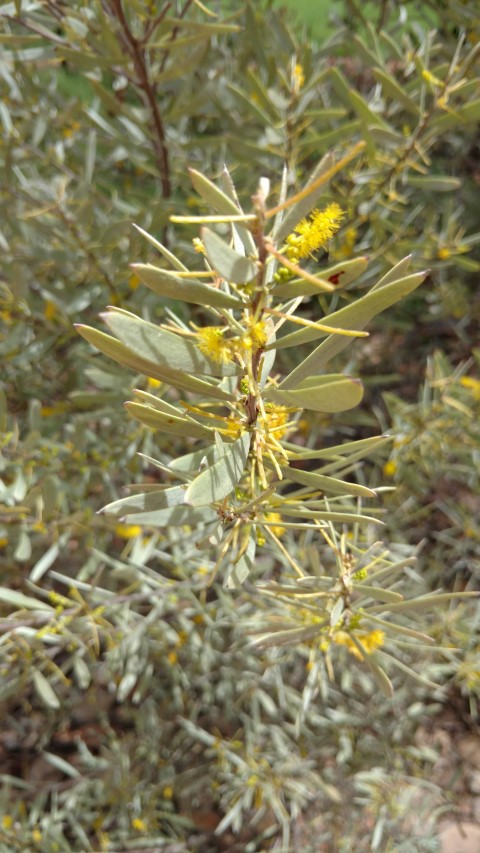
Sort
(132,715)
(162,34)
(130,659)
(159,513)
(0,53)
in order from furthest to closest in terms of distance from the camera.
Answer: (132,715) → (0,53) → (130,659) → (162,34) → (159,513)

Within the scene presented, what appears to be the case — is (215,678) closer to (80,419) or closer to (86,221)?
(80,419)

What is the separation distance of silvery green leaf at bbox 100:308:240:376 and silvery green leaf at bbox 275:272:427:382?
6 centimetres

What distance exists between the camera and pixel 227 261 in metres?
0.35

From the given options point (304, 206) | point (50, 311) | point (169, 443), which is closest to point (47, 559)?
point (169, 443)

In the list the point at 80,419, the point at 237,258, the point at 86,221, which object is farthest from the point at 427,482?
the point at 237,258

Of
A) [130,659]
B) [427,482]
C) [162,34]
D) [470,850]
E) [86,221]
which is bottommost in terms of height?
[470,850]

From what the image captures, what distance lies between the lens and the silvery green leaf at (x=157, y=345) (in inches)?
14.0

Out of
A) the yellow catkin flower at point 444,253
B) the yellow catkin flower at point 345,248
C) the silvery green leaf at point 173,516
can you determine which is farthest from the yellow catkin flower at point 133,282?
the silvery green leaf at point 173,516

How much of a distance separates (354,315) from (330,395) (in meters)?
0.06

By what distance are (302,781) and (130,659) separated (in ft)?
1.77

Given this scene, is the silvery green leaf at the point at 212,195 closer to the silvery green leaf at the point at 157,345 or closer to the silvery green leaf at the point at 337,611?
the silvery green leaf at the point at 157,345

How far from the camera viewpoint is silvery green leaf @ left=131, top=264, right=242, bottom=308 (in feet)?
1.13

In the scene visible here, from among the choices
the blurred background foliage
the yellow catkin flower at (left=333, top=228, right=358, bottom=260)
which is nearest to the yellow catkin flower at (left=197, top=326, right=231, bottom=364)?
the blurred background foliage

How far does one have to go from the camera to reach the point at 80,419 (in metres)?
1.16
